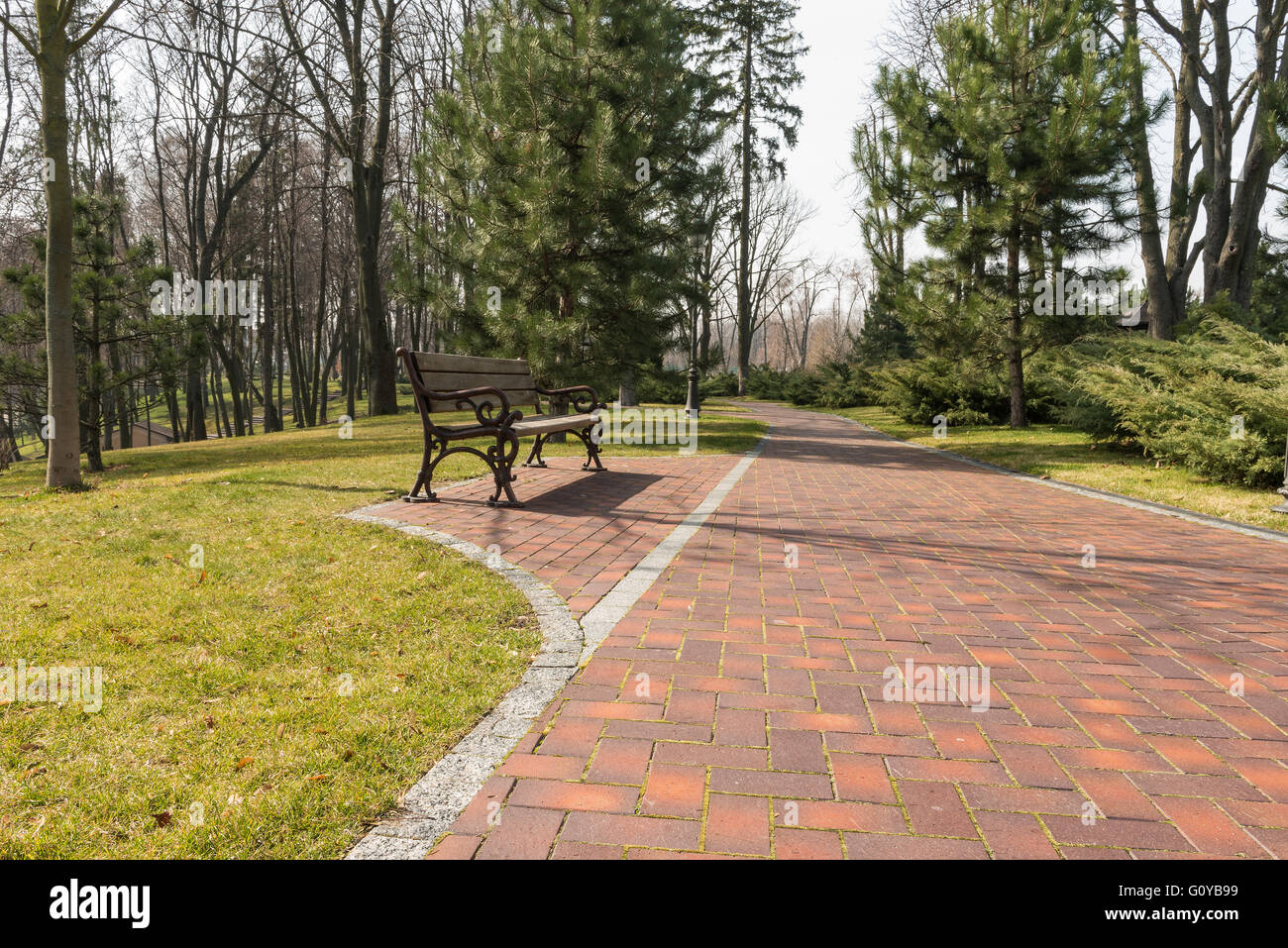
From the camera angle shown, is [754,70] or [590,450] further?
[754,70]

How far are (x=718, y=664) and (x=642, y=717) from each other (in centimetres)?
61

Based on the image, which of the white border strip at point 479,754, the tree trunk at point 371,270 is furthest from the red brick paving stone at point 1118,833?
the tree trunk at point 371,270

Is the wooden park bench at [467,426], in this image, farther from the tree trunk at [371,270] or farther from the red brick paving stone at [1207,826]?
the tree trunk at [371,270]

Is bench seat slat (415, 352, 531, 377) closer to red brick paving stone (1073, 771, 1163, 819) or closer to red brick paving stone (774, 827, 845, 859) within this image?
red brick paving stone (774, 827, 845, 859)

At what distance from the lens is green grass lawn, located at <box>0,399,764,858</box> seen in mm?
2025

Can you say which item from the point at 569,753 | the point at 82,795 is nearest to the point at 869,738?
the point at 569,753

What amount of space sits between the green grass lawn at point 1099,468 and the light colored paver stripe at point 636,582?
4919mm

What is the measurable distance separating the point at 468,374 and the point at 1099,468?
8686mm

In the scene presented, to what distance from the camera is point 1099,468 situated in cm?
1013

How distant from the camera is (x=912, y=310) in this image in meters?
15.4

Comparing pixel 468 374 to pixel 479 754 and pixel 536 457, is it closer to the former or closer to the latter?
pixel 536 457

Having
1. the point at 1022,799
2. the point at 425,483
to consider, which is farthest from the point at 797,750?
the point at 425,483

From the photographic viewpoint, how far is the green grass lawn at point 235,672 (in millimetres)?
2025
